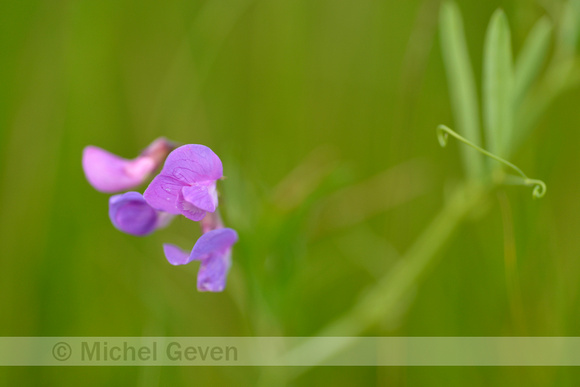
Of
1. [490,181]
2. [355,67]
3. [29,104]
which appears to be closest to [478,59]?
[355,67]

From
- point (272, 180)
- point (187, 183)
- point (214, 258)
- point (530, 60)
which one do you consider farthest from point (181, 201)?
point (272, 180)

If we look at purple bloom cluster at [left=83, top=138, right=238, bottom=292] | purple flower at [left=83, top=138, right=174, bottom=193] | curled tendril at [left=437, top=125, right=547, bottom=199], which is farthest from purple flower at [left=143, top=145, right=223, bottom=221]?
curled tendril at [left=437, top=125, right=547, bottom=199]

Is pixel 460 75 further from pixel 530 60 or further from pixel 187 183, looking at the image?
pixel 187 183

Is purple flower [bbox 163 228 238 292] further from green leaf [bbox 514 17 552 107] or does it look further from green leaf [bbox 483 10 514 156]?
green leaf [bbox 514 17 552 107]

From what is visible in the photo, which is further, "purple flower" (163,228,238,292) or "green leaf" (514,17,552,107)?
"green leaf" (514,17,552,107)

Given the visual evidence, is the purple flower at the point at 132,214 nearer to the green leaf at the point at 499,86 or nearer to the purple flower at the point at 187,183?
the purple flower at the point at 187,183

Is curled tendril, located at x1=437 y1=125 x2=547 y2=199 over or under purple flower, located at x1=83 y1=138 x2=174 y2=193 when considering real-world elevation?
under

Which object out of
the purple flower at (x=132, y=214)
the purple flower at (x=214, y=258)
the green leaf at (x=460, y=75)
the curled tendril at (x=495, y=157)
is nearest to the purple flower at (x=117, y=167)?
the purple flower at (x=132, y=214)

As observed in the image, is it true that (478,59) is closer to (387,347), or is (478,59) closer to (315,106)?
(315,106)
